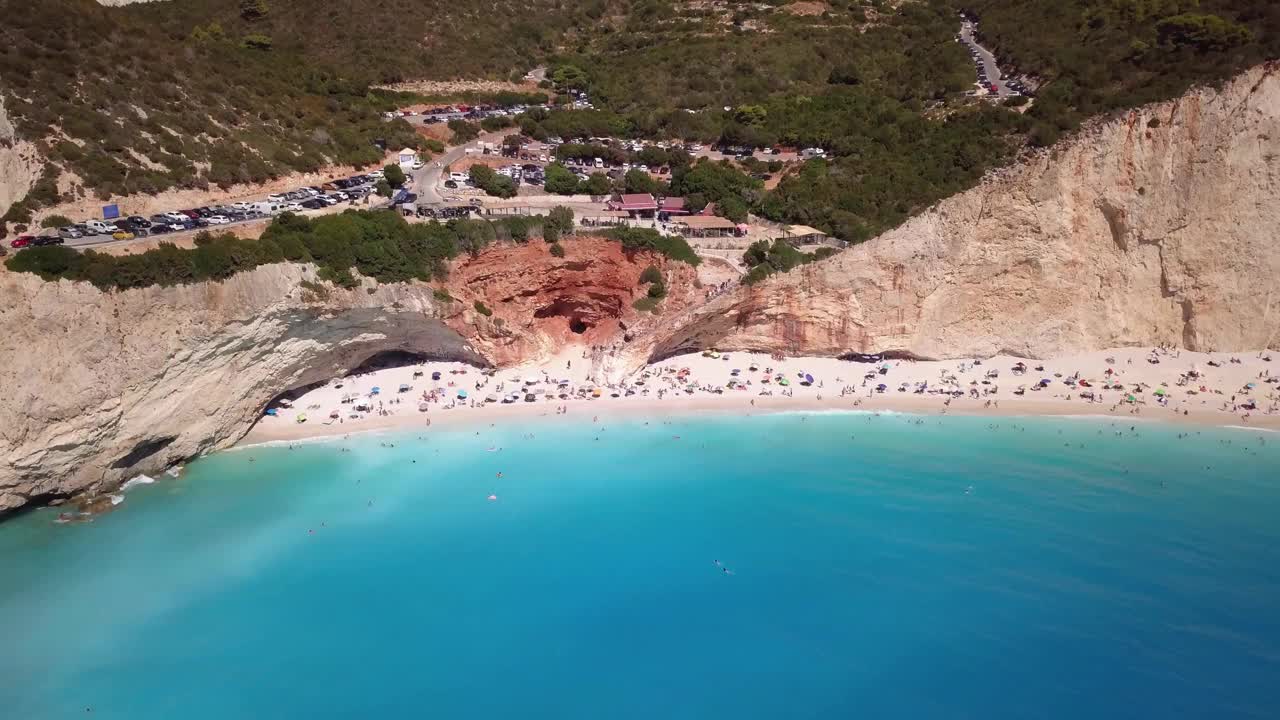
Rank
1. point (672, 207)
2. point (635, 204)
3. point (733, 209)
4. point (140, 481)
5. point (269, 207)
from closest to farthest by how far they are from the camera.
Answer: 1. point (140, 481)
2. point (269, 207)
3. point (635, 204)
4. point (733, 209)
5. point (672, 207)

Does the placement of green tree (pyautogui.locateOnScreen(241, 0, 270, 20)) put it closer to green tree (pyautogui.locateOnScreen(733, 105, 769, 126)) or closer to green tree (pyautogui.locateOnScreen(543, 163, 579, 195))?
green tree (pyautogui.locateOnScreen(543, 163, 579, 195))

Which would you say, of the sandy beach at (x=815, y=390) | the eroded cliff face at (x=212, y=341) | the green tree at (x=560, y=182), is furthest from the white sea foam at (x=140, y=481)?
the green tree at (x=560, y=182)

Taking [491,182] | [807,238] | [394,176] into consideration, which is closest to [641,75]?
[491,182]

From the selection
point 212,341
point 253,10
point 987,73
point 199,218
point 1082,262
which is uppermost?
point 253,10

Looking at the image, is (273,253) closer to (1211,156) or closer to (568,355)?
(568,355)

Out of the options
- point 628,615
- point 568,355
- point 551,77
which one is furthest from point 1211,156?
point 551,77

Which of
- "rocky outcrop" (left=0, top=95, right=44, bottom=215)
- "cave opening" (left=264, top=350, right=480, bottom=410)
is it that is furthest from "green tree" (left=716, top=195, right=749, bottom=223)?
"rocky outcrop" (left=0, top=95, right=44, bottom=215)

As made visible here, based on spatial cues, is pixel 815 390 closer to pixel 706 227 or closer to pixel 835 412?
pixel 835 412
